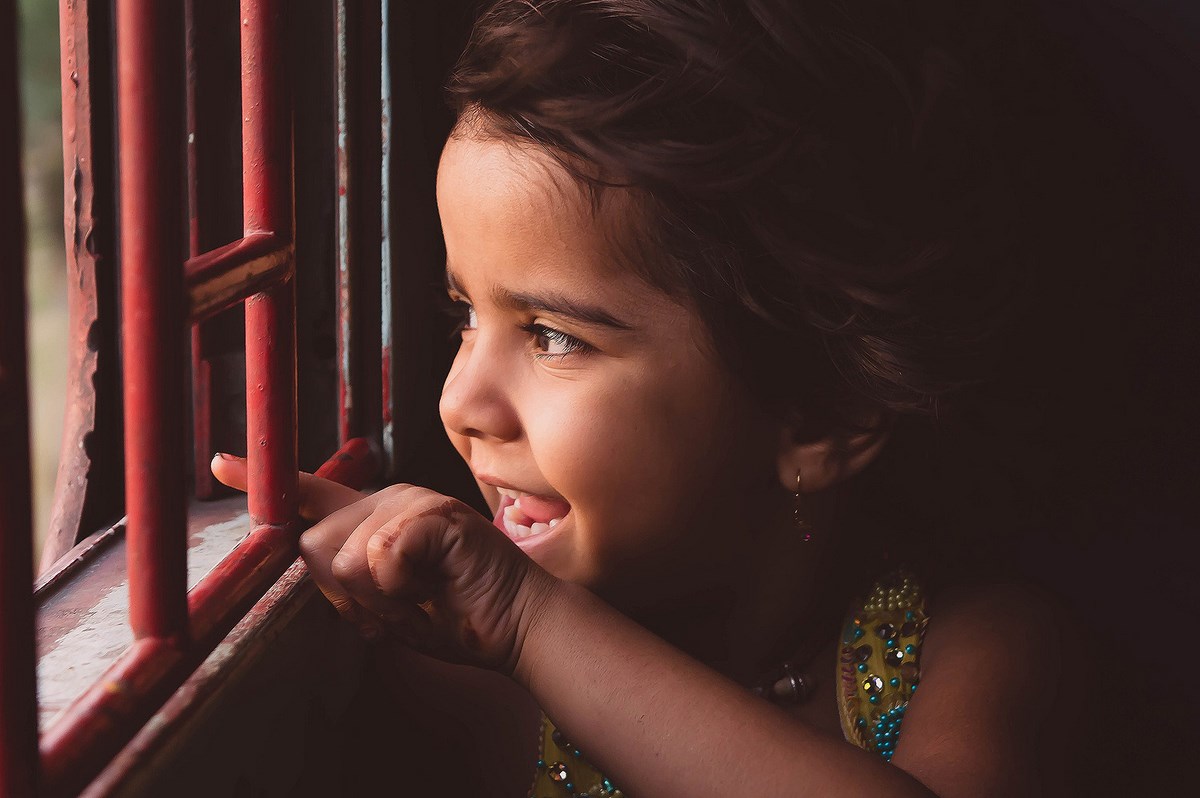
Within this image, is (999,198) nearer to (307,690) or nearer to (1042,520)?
(1042,520)

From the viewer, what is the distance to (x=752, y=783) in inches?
33.0

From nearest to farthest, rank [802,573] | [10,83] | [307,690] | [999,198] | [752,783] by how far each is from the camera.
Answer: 1. [10,83]
2. [752,783]
3. [307,690]
4. [999,198]
5. [802,573]

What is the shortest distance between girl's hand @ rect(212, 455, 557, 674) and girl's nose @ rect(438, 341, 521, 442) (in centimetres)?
10

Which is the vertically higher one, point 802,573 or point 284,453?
point 284,453

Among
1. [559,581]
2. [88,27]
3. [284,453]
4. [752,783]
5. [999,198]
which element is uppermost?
[88,27]

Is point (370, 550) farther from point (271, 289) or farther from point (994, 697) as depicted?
point (994, 697)

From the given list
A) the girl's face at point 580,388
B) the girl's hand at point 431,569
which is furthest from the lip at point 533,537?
the girl's hand at point 431,569

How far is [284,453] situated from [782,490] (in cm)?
52

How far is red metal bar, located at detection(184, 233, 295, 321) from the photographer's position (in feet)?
2.20

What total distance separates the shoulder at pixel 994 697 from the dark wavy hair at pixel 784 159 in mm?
239

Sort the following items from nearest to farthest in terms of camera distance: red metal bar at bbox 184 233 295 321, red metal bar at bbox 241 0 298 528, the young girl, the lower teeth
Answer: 1. red metal bar at bbox 184 233 295 321
2. red metal bar at bbox 241 0 298 528
3. the young girl
4. the lower teeth

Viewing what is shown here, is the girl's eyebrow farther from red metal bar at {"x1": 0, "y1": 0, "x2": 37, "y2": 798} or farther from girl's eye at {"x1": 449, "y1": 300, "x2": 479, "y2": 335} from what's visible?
red metal bar at {"x1": 0, "y1": 0, "x2": 37, "y2": 798}

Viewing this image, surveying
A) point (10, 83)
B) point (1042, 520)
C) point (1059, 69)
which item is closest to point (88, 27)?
point (10, 83)

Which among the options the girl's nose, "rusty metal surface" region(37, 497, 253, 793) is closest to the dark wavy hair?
the girl's nose
